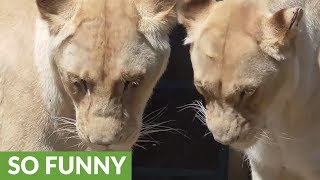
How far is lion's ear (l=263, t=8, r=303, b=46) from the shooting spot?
3000mm

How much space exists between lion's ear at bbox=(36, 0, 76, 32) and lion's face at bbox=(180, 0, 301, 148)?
491 mm

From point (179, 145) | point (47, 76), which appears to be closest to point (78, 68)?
point (47, 76)

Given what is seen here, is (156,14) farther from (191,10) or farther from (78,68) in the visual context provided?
(78,68)

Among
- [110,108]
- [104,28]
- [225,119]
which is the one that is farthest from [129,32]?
[225,119]

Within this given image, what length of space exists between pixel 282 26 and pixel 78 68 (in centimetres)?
76

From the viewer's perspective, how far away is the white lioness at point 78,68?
3051 millimetres

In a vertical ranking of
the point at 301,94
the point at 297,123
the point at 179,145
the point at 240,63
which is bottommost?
the point at 179,145

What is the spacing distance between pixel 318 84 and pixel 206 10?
57 centimetres

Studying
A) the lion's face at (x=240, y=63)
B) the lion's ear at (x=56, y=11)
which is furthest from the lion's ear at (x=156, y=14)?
the lion's ear at (x=56, y=11)

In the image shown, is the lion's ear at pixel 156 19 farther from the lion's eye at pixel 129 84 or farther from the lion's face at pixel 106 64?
the lion's eye at pixel 129 84

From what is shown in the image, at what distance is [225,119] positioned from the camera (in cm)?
311

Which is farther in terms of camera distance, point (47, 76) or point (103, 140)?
point (47, 76)

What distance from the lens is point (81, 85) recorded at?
3.10 m

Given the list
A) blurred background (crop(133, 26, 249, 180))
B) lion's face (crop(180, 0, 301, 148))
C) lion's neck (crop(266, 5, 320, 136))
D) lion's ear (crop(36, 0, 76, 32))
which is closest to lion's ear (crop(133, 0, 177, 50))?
lion's face (crop(180, 0, 301, 148))
